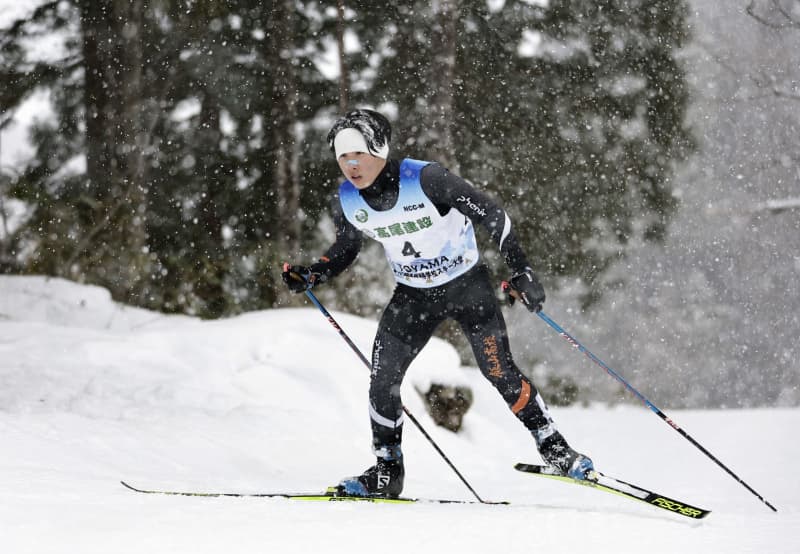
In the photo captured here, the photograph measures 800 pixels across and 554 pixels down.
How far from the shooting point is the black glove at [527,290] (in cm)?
357

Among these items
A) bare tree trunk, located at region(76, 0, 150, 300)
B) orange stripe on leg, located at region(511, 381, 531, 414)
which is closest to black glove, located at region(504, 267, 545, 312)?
orange stripe on leg, located at region(511, 381, 531, 414)

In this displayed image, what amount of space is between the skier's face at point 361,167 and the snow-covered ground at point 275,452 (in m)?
1.48

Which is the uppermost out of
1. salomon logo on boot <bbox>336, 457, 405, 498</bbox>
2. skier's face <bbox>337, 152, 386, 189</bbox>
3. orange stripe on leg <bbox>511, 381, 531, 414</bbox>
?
skier's face <bbox>337, 152, 386, 189</bbox>

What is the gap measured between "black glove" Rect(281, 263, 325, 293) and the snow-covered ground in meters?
1.09

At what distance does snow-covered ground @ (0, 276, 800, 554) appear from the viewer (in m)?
2.66

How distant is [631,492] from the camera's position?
3605 mm

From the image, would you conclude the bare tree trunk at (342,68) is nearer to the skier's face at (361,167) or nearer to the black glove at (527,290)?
the skier's face at (361,167)

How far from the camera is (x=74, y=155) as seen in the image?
410 inches

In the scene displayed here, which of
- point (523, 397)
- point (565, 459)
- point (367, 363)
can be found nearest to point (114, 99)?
point (367, 363)

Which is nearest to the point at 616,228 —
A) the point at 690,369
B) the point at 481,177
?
the point at 481,177

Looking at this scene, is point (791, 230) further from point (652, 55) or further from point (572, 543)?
point (572, 543)

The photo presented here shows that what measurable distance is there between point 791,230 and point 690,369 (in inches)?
207

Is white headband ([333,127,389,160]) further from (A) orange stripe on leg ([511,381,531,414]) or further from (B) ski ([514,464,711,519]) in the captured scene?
(B) ski ([514,464,711,519])

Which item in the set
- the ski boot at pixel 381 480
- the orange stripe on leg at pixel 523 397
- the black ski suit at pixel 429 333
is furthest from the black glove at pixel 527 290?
the ski boot at pixel 381 480
